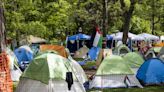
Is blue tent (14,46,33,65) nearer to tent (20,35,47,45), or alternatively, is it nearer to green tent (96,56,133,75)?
green tent (96,56,133,75)

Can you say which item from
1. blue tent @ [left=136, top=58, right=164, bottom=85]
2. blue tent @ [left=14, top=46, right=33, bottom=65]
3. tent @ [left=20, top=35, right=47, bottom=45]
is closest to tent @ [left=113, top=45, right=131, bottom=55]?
blue tent @ [left=14, top=46, right=33, bottom=65]

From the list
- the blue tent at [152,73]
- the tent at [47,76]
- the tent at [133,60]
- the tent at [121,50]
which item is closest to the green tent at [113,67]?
the blue tent at [152,73]

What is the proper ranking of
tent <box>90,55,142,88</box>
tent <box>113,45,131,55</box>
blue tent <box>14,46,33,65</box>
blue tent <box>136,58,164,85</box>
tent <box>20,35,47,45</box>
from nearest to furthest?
tent <box>90,55,142,88</box> < blue tent <box>136,58,164,85</box> < blue tent <box>14,46,33,65</box> < tent <box>113,45,131,55</box> < tent <box>20,35,47,45</box>

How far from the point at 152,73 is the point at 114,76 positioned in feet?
5.75

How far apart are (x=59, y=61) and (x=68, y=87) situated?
0.87 meters

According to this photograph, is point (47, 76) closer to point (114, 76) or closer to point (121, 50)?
point (114, 76)

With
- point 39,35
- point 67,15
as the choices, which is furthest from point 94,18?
point 39,35

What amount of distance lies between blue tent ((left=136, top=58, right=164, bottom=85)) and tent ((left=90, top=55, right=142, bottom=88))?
0.75 metres

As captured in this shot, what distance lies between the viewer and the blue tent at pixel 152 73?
16.7 meters

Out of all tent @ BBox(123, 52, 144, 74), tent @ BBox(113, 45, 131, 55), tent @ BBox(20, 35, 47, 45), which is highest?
tent @ BBox(123, 52, 144, 74)

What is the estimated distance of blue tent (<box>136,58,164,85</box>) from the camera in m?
16.7

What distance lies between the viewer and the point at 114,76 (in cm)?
1591

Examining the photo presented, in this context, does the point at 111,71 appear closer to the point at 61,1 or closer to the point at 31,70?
the point at 31,70

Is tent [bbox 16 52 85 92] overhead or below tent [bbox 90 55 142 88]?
overhead
